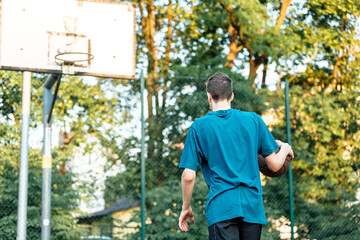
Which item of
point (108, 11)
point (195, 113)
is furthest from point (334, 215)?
point (108, 11)

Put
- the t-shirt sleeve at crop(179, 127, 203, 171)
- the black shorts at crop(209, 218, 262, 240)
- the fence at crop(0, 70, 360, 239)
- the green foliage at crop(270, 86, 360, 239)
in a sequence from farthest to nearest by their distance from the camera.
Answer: the green foliage at crop(270, 86, 360, 239), the fence at crop(0, 70, 360, 239), the t-shirt sleeve at crop(179, 127, 203, 171), the black shorts at crop(209, 218, 262, 240)

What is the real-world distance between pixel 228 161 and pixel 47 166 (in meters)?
4.07

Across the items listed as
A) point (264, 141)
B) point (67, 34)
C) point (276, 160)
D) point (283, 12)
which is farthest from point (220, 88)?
→ point (283, 12)

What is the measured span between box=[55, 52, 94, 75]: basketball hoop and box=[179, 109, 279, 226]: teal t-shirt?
3.65m

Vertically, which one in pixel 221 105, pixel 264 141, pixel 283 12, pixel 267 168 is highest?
pixel 283 12

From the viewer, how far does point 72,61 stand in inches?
228

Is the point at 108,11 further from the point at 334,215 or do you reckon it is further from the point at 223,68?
the point at 334,215

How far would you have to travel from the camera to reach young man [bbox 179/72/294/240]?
7.72ft

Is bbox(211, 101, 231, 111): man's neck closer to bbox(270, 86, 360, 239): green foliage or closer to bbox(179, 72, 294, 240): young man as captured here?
bbox(179, 72, 294, 240): young man

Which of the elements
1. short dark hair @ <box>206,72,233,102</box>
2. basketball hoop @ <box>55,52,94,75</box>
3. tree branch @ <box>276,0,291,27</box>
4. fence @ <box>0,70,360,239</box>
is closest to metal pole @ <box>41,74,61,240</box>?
basketball hoop @ <box>55,52,94,75</box>

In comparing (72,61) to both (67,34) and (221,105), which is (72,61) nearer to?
(67,34)

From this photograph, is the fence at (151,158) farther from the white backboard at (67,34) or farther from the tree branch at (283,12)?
the tree branch at (283,12)

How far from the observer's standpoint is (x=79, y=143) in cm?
721

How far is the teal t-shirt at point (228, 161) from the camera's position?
7.77 feet
